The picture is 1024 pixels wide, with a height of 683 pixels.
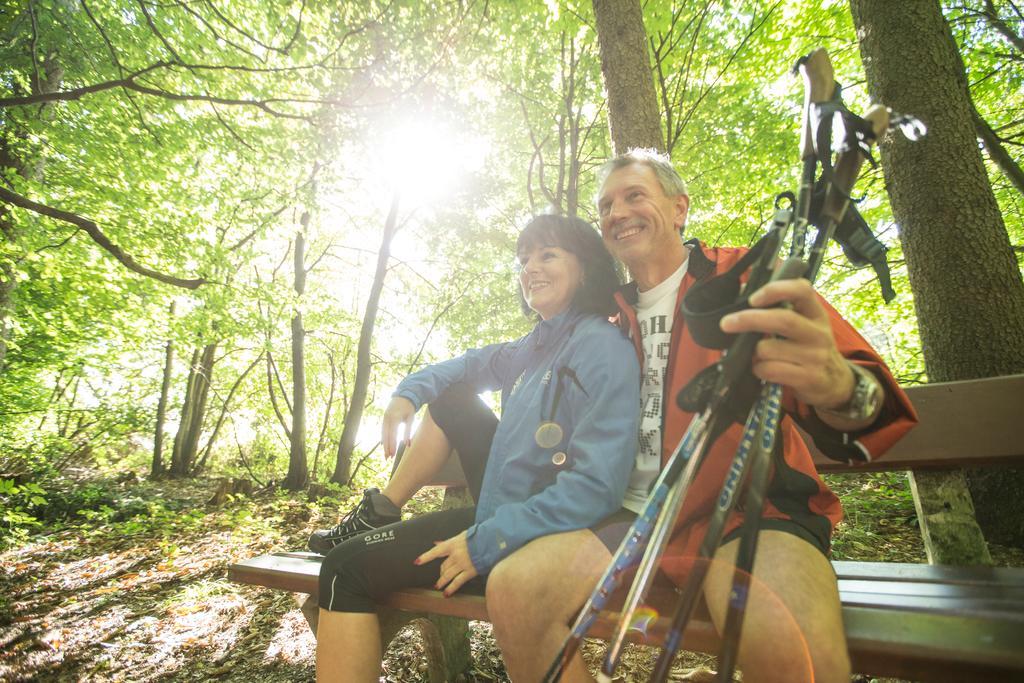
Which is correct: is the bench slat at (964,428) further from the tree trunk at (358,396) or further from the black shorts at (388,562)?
the tree trunk at (358,396)

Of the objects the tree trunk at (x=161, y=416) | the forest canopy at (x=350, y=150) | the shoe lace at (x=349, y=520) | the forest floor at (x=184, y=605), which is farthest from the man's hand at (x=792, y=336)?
the tree trunk at (x=161, y=416)

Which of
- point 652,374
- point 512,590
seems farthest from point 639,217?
point 512,590

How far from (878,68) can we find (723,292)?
3190 mm

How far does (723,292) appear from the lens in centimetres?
111

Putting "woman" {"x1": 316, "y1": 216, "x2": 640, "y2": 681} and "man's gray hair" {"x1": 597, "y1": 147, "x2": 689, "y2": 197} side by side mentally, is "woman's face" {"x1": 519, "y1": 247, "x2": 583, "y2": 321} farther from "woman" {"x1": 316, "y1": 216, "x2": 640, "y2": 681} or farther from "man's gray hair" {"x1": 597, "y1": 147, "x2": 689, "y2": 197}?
"man's gray hair" {"x1": 597, "y1": 147, "x2": 689, "y2": 197}

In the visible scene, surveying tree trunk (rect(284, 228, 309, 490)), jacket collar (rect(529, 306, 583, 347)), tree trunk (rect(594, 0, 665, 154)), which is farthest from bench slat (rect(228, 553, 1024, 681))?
tree trunk (rect(284, 228, 309, 490))

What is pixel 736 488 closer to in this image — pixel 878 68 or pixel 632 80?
pixel 632 80

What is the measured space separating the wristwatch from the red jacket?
0.06m

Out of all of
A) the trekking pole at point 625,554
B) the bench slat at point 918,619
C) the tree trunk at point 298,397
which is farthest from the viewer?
the tree trunk at point 298,397

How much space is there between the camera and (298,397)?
10.5 m

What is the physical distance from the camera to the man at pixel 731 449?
96 centimetres

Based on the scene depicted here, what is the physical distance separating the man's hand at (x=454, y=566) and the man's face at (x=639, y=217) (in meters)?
1.32

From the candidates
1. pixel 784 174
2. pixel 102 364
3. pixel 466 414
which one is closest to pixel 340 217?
pixel 102 364

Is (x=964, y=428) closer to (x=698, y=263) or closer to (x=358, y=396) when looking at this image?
(x=698, y=263)
